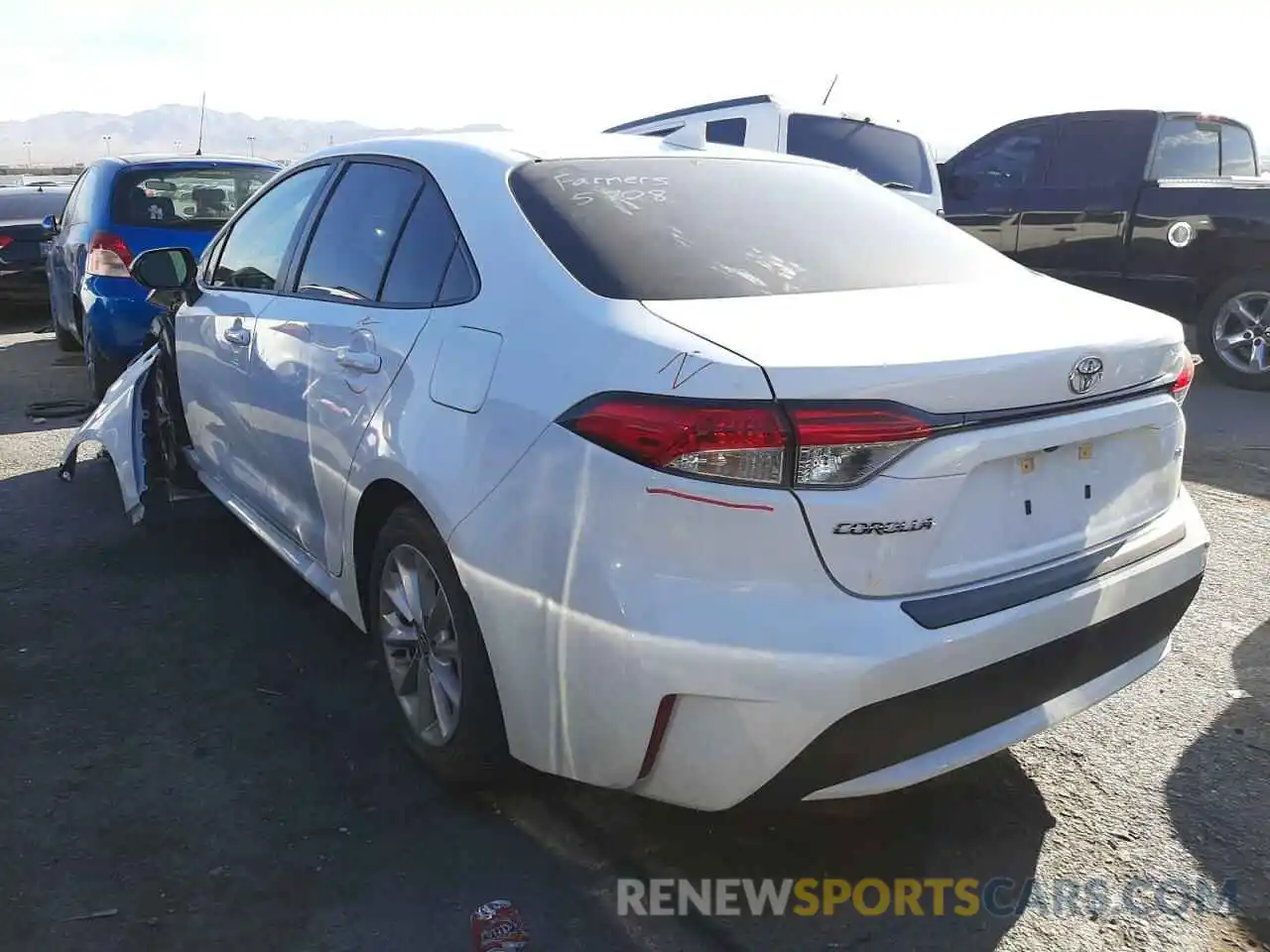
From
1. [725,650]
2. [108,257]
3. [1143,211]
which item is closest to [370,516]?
[725,650]

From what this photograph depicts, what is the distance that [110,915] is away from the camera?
2354 millimetres

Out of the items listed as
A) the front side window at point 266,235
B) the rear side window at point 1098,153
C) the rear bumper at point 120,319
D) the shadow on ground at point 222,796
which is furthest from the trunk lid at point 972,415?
the rear side window at point 1098,153

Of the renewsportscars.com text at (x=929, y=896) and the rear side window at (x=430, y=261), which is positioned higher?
the rear side window at (x=430, y=261)

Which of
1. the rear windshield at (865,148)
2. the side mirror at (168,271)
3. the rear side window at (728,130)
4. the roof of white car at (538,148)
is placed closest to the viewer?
the roof of white car at (538,148)

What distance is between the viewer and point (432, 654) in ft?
9.01

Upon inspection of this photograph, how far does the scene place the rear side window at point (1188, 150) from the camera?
8.19m

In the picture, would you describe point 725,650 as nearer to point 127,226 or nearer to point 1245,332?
point 127,226

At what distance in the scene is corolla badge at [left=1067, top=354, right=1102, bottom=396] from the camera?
2.22 meters

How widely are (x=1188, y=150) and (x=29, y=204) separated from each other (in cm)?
1134

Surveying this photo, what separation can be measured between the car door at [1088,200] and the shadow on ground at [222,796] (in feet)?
21.9

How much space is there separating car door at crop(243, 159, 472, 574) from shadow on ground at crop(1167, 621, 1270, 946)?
2.23m

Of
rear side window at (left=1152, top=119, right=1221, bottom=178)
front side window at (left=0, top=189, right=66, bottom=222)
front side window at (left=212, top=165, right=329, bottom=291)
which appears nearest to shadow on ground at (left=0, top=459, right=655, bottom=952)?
front side window at (left=212, top=165, right=329, bottom=291)

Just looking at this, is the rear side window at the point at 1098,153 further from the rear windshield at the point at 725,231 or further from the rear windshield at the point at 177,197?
the rear windshield at the point at 177,197

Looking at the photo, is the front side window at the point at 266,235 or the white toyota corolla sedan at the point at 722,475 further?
the front side window at the point at 266,235
